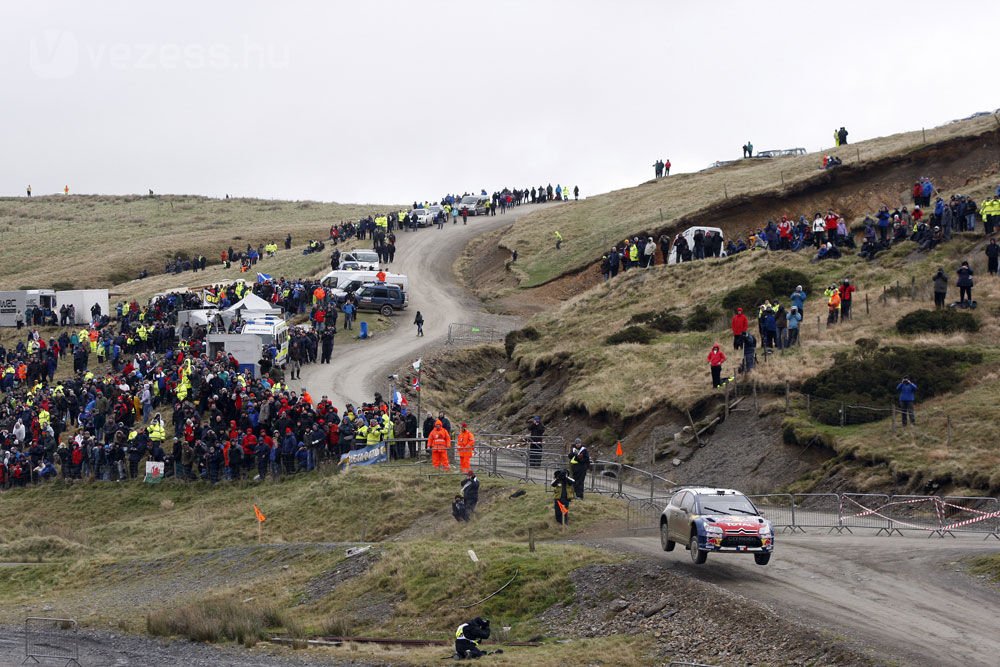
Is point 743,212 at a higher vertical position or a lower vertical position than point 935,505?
higher

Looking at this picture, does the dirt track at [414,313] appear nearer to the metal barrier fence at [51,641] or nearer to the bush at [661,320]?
the bush at [661,320]

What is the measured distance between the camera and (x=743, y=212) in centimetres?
7488

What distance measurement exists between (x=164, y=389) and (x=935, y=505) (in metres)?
28.8

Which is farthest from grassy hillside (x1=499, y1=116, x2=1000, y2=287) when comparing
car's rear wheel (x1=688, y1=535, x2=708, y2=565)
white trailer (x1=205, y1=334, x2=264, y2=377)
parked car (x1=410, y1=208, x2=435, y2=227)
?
car's rear wheel (x1=688, y1=535, x2=708, y2=565)

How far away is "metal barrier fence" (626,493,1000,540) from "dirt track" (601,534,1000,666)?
0.83 metres

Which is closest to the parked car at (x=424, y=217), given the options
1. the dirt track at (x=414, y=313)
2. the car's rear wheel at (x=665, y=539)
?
the dirt track at (x=414, y=313)

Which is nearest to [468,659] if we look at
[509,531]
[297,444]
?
[509,531]

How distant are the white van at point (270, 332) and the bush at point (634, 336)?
13.2m

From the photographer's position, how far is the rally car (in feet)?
82.7

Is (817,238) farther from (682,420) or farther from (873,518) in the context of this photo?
(873,518)

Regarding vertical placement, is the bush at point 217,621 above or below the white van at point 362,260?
below

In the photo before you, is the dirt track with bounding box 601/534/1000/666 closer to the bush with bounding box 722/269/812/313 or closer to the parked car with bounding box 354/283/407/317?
the bush with bounding box 722/269/812/313

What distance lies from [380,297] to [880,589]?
45198mm

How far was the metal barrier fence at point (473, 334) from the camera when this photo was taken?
2443 inches
